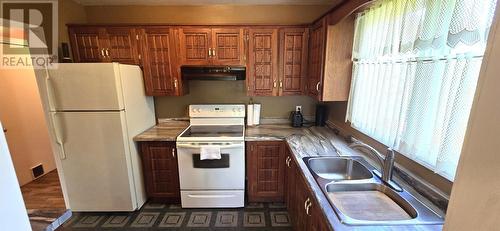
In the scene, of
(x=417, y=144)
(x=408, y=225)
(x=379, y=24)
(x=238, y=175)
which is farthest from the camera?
(x=238, y=175)

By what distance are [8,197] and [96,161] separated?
6.31 ft

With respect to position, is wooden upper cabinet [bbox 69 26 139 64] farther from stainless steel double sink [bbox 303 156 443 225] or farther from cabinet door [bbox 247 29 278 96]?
stainless steel double sink [bbox 303 156 443 225]

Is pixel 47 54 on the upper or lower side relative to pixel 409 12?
lower

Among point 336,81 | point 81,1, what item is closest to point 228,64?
point 336,81

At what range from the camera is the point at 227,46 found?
95.9 inches

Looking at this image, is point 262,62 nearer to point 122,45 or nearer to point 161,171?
point 122,45

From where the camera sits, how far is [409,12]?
128cm

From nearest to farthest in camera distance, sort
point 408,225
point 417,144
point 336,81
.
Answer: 1. point 408,225
2. point 417,144
3. point 336,81

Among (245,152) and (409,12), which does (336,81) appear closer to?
(409,12)

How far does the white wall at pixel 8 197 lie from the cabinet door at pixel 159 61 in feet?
6.75

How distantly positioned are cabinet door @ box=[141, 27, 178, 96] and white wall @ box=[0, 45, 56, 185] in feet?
6.44

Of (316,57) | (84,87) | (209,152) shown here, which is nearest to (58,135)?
(84,87)

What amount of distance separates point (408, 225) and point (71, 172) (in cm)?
289

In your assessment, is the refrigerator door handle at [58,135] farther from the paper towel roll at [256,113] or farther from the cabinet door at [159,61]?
the paper towel roll at [256,113]
